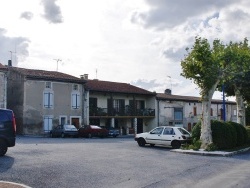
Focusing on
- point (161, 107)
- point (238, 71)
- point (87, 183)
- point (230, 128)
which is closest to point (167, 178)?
point (87, 183)

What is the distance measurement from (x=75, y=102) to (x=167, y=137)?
72.8 feet

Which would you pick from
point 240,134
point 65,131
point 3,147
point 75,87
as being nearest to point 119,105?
point 75,87

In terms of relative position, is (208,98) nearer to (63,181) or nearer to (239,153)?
(239,153)

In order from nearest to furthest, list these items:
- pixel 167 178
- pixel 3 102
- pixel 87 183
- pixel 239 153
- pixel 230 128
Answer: pixel 87 183 < pixel 167 178 < pixel 239 153 < pixel 230 128 < pixel 3 102

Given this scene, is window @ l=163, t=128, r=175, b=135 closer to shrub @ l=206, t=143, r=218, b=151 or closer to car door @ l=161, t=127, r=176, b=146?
car door @ l=161, t=127, r=176, b=146

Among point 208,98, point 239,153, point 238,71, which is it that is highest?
point 238,71

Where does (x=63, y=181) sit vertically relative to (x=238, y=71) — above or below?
below

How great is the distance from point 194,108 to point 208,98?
120 ft

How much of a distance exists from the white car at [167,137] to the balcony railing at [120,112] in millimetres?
21124

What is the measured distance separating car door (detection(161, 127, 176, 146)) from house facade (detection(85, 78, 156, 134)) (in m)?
20.5

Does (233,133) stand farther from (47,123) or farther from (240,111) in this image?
(47,123)

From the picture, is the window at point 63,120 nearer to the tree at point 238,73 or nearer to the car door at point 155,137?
the tree at point 238,73

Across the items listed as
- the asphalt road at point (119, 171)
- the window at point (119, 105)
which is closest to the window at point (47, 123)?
the window at point (119, 105)

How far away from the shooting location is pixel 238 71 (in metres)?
23.7
